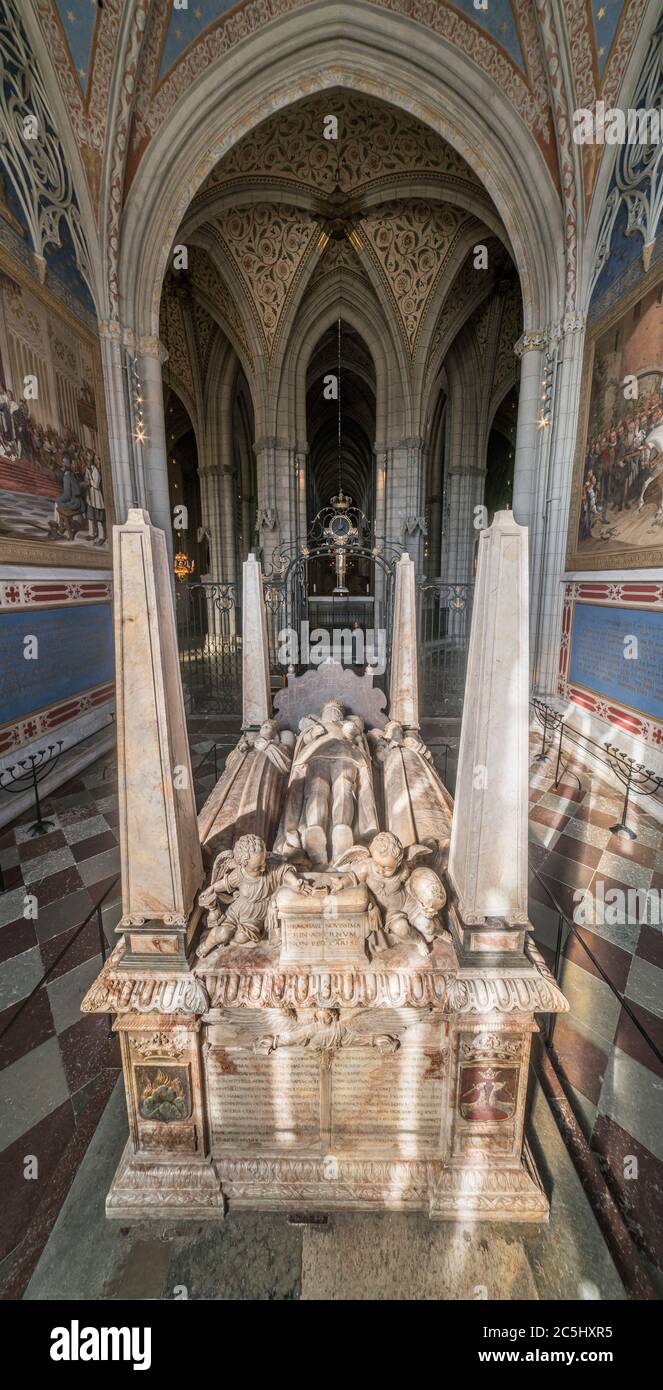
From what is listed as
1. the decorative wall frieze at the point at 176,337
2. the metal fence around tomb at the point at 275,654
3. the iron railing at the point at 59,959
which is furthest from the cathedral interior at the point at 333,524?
the decorative wall frieze at the point at 176,337

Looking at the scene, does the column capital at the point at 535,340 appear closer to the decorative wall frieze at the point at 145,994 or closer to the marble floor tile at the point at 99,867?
the marble floor tile at the point at 99,867

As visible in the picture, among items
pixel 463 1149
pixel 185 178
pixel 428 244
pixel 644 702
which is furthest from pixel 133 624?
pixel 428 244

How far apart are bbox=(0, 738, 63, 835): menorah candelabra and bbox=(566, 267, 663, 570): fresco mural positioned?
7256 mm

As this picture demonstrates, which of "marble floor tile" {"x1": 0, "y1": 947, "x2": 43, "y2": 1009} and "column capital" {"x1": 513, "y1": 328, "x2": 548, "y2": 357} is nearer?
"marble floor tile" {"x1": 0, "y1": 947, "x2": 43, "y2": 1009}

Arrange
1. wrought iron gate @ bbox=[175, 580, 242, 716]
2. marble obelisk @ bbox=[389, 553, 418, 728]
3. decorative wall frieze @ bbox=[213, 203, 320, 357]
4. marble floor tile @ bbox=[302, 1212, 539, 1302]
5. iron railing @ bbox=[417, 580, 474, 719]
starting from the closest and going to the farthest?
marble floor tile @ bbox=[302, 1212, 539, 1302], marble obelisk @ bbox=[389, 553, 418, 728], iron railing @ bbox=[417, 580, 474, 719], wrought iron gate @ bbox=[175, 580, 242, 716], decorative wall frieze @ bbox=[213, 203, 320, 357]

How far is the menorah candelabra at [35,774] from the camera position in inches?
198

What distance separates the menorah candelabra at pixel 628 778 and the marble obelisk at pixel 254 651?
386 cm

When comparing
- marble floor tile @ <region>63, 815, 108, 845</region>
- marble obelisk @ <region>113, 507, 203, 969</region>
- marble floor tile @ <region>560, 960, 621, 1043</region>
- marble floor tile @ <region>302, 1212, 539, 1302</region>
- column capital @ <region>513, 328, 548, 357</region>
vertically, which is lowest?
marble floor tile @ <region>302, 1212, 539, 1302</region>

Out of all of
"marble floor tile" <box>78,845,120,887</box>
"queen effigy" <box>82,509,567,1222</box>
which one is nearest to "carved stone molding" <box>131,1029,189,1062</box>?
"queen effigy" <box>82,509,567,1222</box>

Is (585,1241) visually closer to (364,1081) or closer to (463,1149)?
(463,1149)

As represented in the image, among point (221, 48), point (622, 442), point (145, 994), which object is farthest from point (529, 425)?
point (145, 994)

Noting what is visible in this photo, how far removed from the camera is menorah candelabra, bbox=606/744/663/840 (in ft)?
16.5

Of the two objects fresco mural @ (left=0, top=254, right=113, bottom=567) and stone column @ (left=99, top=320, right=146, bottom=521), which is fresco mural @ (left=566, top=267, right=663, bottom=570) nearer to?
stone column @ (left=99, top=320, right=146, bottom=521)

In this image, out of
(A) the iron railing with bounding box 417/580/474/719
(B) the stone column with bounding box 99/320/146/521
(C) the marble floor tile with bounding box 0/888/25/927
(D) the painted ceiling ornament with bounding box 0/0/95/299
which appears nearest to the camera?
(C) the marble floor tile with bounding box 0/888/25/927
